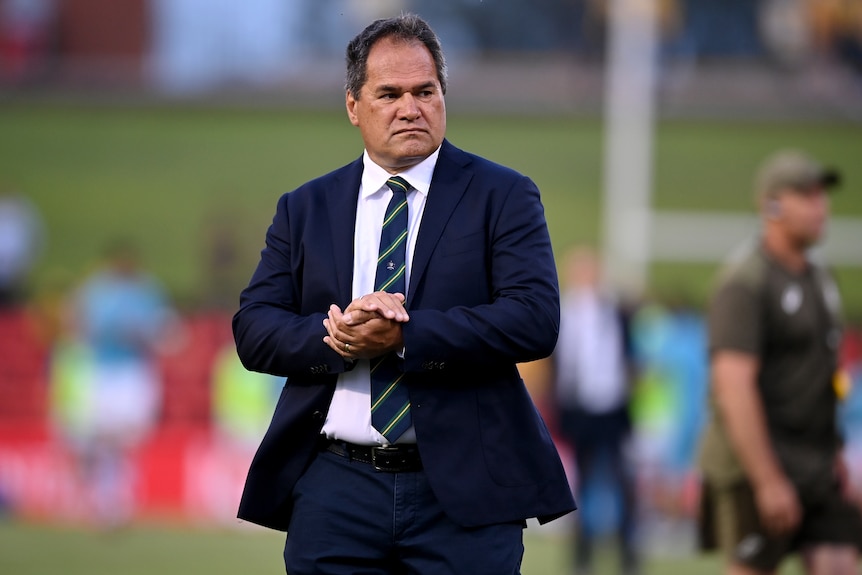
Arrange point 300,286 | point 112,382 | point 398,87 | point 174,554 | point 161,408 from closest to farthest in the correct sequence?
point 398,87 < point 300,286 < point 174,554 < point 112,382 < point 161,408

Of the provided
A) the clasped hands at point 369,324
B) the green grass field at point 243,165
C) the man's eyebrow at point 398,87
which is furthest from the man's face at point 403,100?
the green grass field at point 243,165

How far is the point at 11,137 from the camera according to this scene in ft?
71.4

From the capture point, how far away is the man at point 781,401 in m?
5.41

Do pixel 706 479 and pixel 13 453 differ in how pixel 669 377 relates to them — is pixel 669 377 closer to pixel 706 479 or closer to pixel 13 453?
pixel 13 453

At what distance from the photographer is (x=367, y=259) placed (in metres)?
3.57

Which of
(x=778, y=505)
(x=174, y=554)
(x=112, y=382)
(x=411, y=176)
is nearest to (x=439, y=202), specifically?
(x=411, y=176)

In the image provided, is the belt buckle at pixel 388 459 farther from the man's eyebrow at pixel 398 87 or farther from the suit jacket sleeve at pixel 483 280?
the man's eyebrow at pixel 398 87

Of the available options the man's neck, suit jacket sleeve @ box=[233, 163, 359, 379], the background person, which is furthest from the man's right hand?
the background person

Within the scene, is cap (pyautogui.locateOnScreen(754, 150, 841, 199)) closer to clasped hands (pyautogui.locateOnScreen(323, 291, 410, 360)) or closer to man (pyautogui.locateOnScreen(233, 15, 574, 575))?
man (pyautogui.locateOnScreen(233, 15, 574, 575))

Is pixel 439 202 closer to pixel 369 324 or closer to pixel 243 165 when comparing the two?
pixel 369 324

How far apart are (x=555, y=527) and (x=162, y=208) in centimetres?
1026

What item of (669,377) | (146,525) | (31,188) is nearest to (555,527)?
(669,377)

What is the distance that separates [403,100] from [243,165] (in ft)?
59.2

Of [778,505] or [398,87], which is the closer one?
[398,87]
